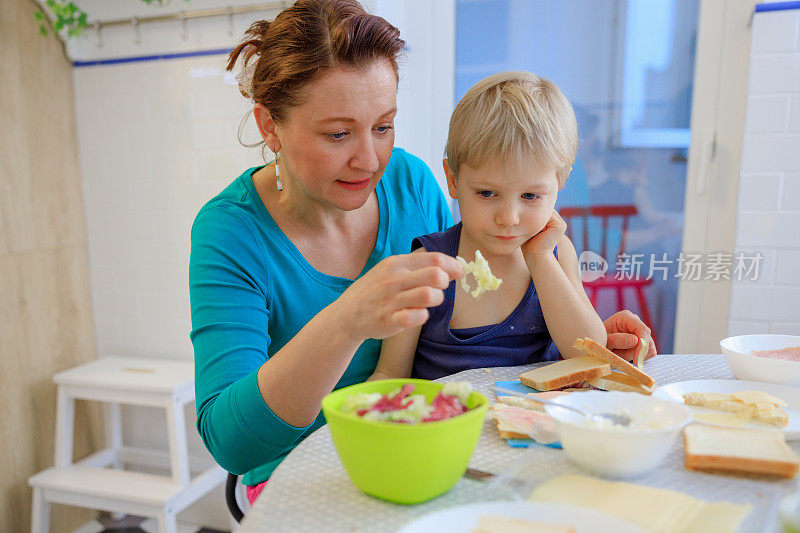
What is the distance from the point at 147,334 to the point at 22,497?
0.77 metres

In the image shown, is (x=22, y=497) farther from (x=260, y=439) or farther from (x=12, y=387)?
(x=260, y=439)

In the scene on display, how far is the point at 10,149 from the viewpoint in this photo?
93.0 inches

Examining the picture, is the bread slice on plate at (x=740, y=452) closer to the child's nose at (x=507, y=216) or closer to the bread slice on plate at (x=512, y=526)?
the bread slice on plate at (x=512, y=526)

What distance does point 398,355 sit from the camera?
130 centimetres

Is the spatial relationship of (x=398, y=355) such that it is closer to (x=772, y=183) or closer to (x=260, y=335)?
(x=260, y=335)

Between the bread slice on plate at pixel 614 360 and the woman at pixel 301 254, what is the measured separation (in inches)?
10.0

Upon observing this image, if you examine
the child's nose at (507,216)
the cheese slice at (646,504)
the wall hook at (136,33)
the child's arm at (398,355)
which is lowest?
the child's arm at (398,355)

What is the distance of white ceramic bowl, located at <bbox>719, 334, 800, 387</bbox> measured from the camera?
3.33ft

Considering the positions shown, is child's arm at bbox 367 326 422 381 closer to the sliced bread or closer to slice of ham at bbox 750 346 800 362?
the sliced bread

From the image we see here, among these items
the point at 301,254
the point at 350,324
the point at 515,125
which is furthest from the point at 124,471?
the point at 515,125

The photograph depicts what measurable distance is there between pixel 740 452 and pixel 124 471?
2.30 m

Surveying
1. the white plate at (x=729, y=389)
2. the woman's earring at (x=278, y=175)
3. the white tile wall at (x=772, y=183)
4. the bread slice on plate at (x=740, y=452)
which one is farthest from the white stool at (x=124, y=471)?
the white tile wall at (x=772, y=183)

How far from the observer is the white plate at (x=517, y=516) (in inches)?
23.0

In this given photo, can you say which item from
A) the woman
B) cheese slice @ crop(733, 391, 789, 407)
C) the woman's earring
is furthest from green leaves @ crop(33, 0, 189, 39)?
cheese slice @ crop(733, 391, 789, 407)
